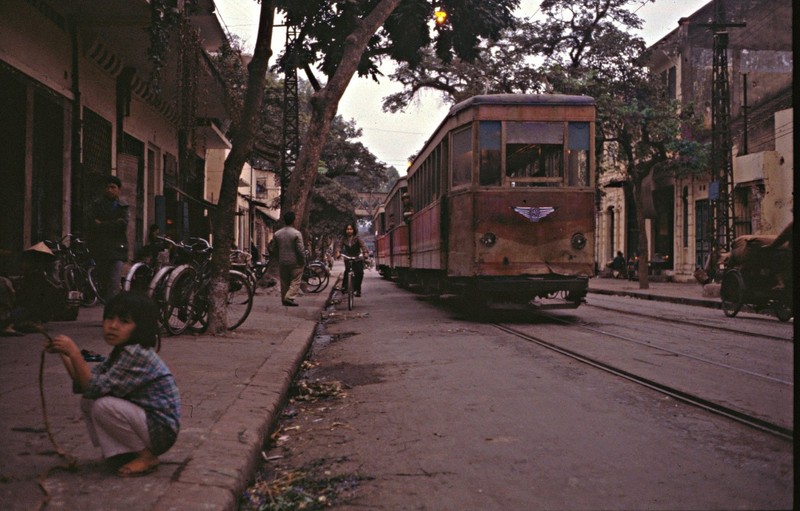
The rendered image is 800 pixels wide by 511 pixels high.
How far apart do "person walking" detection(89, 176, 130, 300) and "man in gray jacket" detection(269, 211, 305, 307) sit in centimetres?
393

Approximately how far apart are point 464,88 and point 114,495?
2813 centimetres

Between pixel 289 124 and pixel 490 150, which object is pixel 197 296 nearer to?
pixel 490 150

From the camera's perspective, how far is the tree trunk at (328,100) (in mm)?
14766

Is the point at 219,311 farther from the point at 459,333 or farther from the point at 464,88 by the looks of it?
the point at 464,88

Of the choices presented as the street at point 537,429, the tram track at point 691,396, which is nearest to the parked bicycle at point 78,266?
the street at point 537,429

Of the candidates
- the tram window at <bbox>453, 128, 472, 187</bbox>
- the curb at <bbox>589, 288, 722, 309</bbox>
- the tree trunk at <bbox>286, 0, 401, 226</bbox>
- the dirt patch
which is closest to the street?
the dirt patch

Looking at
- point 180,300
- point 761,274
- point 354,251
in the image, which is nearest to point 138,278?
point 180,300

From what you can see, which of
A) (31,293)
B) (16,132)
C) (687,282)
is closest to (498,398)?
(31,293)

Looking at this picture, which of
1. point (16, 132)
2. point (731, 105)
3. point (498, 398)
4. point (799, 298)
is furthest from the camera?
point (731, 105)

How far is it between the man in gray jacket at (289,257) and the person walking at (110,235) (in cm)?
393

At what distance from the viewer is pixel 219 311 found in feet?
28.0

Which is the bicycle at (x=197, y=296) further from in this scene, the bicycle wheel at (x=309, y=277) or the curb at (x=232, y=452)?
the bicycle wheel at (x=309, y=277)

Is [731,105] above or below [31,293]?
above

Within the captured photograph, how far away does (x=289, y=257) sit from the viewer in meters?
12.3
